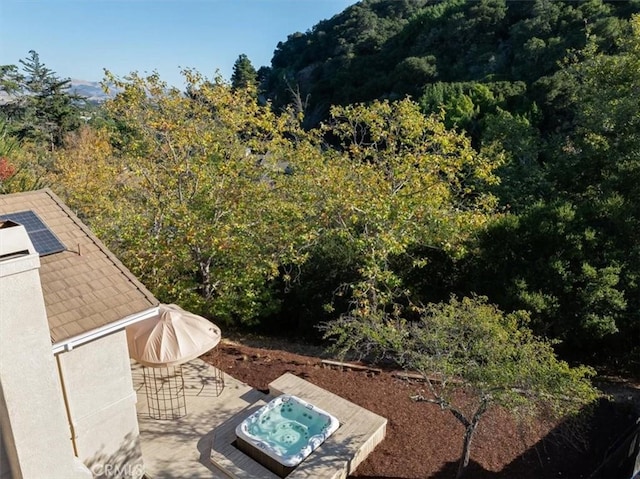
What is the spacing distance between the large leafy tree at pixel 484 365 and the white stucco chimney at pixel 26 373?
537cm

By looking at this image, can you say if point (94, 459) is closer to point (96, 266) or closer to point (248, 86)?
point (96, 266)

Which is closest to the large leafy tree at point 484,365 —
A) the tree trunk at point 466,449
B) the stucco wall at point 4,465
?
the tree trunk at point 466,449

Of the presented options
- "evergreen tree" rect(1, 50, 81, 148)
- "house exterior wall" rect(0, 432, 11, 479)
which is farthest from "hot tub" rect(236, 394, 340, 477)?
"evergreen tree" rect(1, 50, 81, 148)

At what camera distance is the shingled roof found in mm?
7188

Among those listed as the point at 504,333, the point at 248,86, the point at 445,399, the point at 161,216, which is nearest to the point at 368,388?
the point at 445,399

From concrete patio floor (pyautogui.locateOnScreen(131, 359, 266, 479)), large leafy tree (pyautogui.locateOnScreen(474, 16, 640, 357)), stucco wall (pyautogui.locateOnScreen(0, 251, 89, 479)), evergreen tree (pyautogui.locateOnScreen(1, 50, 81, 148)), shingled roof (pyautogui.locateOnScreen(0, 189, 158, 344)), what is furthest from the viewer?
evergreen tree (pyautogui.locateOnScreen(1, 50, 81, 148))

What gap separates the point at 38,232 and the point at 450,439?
9.43m

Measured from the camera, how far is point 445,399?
7918mm

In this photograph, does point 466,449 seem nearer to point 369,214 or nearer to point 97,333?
point 369,214

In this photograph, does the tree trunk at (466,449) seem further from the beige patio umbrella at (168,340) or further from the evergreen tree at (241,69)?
the evergreen tree at (241,69)

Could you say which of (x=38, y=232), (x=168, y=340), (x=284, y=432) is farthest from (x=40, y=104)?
Answer: (x=284, y=432)

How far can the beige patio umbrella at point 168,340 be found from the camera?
9.59m

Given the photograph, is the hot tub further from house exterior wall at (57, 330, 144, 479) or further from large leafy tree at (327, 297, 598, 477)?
house exterior wall at (57, 330, 144, 479)

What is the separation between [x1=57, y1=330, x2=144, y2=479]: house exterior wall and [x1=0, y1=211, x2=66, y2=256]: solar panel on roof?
2.06 metres
